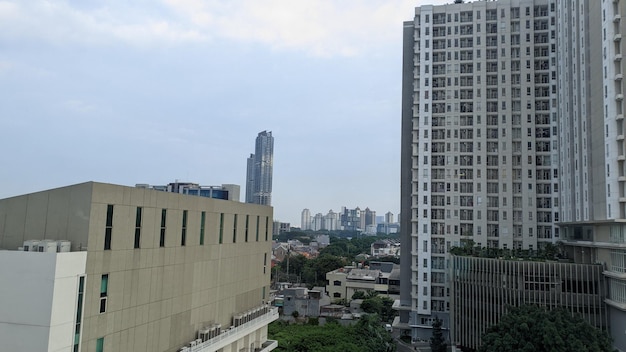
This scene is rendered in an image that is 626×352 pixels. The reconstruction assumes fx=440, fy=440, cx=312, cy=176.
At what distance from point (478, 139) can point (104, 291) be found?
4449 cm

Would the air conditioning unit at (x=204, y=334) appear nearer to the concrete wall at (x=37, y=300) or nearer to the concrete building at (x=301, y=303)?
the concrete wall at (x=37, y=300)

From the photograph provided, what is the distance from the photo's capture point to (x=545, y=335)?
927 inches

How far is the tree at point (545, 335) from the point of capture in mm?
23344

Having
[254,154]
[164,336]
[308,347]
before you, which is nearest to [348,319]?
[308,347]

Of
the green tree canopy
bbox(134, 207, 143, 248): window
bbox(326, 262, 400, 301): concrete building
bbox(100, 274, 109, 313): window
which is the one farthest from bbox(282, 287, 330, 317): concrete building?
bbox(100, 274, 109, 313): window

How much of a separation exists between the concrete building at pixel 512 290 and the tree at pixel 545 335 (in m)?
5.42

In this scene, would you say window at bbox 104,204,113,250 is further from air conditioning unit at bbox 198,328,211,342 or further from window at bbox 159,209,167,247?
air conditioning unit at bbox 198,328,211,342

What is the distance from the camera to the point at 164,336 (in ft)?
55.9

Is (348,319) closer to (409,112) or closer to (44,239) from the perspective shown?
(409,112)

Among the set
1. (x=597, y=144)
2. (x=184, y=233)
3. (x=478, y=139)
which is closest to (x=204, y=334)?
(x=184, y=233)

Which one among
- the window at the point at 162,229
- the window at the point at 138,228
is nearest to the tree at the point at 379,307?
the window at the point at 162,229

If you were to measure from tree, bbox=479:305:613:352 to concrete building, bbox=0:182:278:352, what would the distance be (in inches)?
588

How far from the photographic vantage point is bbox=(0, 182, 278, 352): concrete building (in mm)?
12109

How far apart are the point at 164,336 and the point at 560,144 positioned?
137 ft
